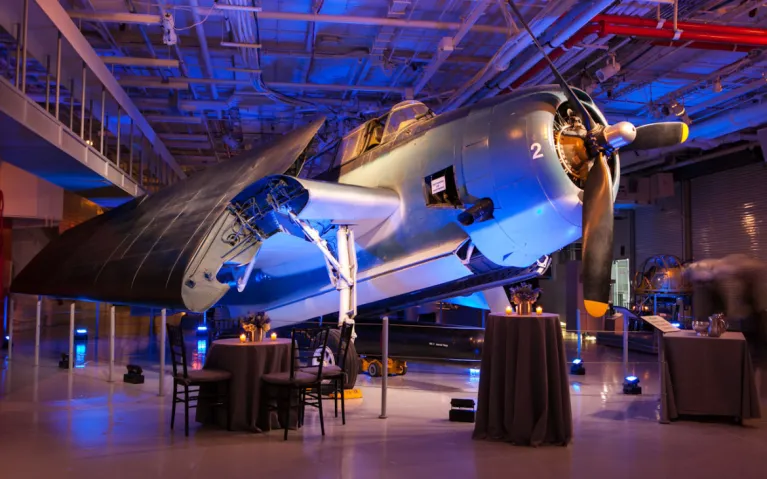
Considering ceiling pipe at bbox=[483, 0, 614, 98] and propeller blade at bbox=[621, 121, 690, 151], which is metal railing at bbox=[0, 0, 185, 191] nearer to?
ceiling pipe at bbox=[483, 0, 614, 98]

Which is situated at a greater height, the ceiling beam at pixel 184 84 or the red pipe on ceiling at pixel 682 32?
the ceiling beam at pixel 184 84

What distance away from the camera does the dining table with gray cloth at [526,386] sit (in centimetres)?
522

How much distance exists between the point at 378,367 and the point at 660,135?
5.43m

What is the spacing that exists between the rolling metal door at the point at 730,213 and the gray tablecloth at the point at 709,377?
10.9 metres

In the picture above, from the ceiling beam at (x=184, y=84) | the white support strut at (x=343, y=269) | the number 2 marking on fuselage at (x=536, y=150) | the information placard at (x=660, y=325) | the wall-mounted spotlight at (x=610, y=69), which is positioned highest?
the ceiling beam at (x=184, y=84)

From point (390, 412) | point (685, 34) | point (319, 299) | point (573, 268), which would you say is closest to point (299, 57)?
point (319, 299)

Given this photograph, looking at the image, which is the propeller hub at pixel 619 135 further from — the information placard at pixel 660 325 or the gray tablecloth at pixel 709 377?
the gray tablecloth at pixel 709 377

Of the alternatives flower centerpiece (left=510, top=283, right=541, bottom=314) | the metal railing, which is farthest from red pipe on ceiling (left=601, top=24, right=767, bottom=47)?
the metal railing

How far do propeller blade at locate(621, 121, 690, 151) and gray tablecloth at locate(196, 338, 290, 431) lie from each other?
4120mm

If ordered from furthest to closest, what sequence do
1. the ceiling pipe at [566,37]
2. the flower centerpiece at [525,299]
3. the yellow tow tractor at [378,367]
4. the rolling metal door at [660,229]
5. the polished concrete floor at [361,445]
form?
the rolling metal door at [660,229] < the yellow tow tractor at [378,367] < the ceiling pipe at [566,37] < the flower centerpiece at [525,299] < the polished concrete floor at [361,445]

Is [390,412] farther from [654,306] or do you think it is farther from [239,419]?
[654,306]

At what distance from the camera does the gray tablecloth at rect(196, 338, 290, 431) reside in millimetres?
5730

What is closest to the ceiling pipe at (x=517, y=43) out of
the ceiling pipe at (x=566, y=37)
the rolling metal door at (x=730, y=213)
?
the ceiling pipe at (x=566, y=37)

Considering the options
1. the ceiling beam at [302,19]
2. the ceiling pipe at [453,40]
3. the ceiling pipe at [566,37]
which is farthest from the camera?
the ceiling beam at [302,19]
